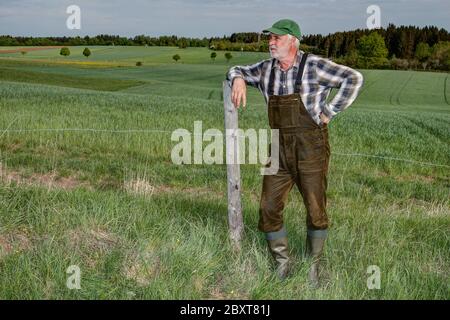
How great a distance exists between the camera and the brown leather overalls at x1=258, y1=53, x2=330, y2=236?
4.26 m

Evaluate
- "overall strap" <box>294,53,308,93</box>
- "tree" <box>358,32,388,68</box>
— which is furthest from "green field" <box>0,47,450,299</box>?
"tree" <box>358,32,388,68</box>

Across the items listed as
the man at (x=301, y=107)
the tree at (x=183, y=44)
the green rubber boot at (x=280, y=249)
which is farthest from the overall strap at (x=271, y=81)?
the tree at (x=183, y=44)

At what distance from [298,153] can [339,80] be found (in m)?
0.66

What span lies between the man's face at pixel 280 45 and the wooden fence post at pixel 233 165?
0.70 meters

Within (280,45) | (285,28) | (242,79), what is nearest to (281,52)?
(280,45)

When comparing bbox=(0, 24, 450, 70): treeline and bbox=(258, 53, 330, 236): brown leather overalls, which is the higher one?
bbox=(0, 24, 450, 70): treeline

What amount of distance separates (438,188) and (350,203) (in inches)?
110

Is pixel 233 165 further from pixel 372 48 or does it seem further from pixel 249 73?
pixel 372 48

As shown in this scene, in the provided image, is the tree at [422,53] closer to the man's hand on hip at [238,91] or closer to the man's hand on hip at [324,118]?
the man's hand on hip at [238,91]

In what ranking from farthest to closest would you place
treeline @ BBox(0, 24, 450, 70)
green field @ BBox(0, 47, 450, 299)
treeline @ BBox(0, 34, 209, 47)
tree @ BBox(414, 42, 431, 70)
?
treeline @ BBox(0, 34, 209, 47)
tree @ BBox(414, 42, 431, 70)
treeline @ BBox(0, 24, 450, 70)
green field @ BBox(0, 47, 450, 299)

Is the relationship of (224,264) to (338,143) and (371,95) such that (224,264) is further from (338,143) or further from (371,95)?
(371,95)

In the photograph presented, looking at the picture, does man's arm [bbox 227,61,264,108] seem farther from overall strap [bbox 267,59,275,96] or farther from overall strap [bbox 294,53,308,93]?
overall strap [bbox 294,53,308,93]

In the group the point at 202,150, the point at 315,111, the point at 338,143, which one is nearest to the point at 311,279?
the point at 315,111

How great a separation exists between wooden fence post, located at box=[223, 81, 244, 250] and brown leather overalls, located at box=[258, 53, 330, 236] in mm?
586
